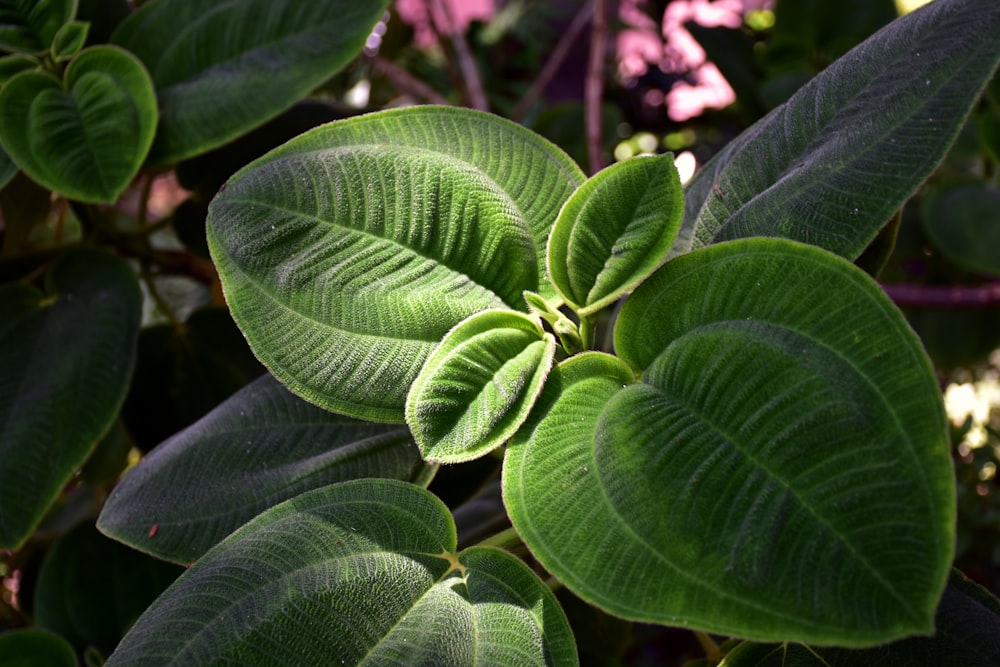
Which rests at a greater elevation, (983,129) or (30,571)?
(983,129)

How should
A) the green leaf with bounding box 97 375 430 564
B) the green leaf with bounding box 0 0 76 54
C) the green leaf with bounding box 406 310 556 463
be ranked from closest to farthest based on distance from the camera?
the green leaf with bounding box 406 310 556 463 < the green leaf with bounding box 97 375 430 564 < the green leaf with bounding box 0 0 76 54

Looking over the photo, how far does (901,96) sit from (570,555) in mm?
322

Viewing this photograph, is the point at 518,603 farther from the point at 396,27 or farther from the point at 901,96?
the point at 396,27

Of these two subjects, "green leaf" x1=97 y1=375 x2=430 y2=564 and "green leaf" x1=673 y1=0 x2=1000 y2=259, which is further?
"green leaf" x1=97 y1=375 x2=430 y2=564

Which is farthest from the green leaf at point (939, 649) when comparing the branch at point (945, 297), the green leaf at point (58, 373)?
the branch at point (945, 297)

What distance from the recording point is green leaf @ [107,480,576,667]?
43cm

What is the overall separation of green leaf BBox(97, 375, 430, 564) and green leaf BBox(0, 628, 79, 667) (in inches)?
8.1

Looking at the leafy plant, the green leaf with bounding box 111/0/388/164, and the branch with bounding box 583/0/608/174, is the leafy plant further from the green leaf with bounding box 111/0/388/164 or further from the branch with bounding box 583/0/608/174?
the branch with bounding box 583/0/608/174

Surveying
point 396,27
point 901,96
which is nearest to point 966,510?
point 901,96

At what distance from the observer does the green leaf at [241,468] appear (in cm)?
56

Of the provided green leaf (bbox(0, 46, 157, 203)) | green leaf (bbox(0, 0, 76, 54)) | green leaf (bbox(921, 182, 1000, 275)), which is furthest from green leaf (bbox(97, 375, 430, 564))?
green leaf (bbox(921, 182, 1000, 275))

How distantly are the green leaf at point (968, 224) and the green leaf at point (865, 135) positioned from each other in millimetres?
700

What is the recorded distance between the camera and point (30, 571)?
0.96 m

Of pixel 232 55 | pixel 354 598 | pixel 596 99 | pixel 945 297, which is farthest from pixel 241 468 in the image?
pixel 945 297
